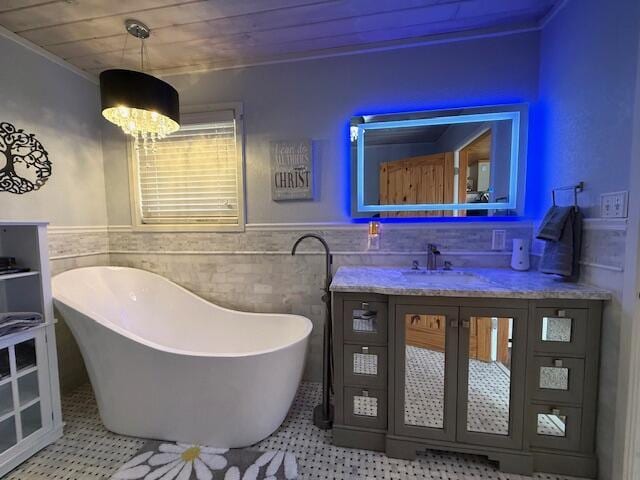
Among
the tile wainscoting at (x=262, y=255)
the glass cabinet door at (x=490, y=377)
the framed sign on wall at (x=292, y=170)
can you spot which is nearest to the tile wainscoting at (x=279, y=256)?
the tile wainscoting at (x=262, y=255)

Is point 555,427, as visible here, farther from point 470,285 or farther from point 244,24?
point 244,24

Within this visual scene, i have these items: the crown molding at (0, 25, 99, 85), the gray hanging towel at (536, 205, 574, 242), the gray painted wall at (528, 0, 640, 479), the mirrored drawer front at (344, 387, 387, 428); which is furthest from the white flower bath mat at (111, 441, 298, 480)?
the crown molding at (0, 25, 99, 85)

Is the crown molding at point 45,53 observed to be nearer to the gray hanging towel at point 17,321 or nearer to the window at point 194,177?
the window at point 194,177

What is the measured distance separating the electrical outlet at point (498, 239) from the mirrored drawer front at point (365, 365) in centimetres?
103

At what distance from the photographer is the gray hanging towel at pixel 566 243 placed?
1.29 m

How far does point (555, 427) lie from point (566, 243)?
0.87 metres

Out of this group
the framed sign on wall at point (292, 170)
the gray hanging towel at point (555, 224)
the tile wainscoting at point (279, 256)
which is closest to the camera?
the gray hanging towel at point (555, 224)

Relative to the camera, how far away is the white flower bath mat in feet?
4.14

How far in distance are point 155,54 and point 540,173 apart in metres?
2.61

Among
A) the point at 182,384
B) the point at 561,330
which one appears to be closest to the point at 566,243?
the point at 561,330

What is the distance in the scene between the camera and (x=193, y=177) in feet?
6.80

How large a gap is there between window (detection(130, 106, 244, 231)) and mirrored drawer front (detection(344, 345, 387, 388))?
1196 millimetres

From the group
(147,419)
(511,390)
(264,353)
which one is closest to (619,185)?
(511,390)

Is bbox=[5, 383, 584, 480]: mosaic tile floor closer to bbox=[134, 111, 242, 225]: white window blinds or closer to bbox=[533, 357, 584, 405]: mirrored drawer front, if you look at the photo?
bbox=[533, 357, 584, 405]: mirrored drawer front
